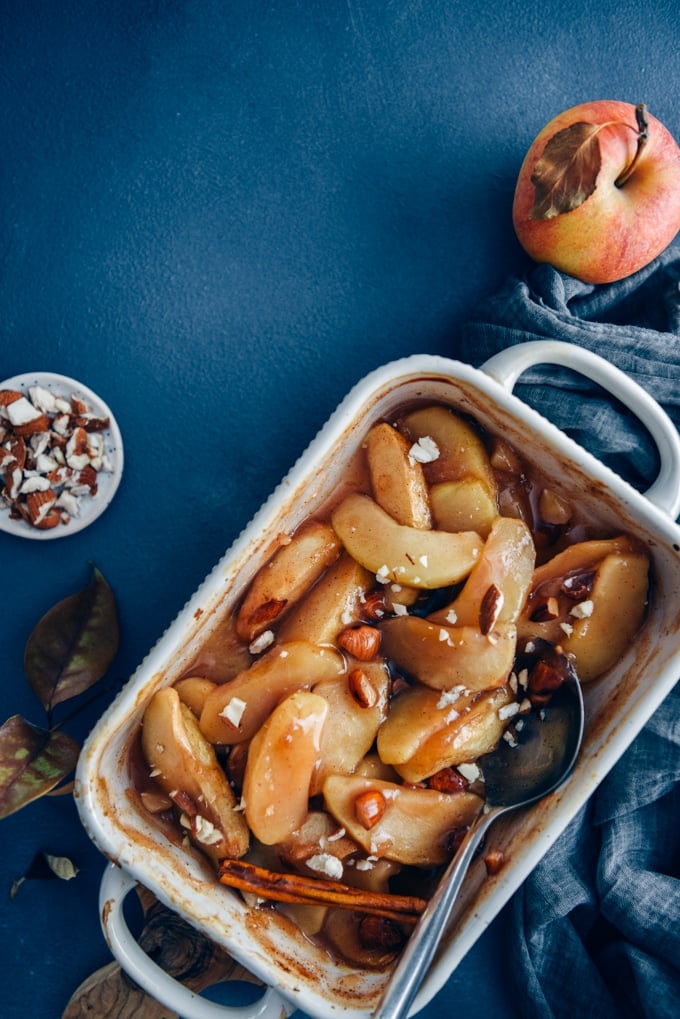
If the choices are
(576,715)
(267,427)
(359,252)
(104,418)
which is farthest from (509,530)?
(104,418)

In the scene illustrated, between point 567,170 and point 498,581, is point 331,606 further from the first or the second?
point 567,170

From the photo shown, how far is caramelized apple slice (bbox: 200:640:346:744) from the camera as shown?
3.93 feet

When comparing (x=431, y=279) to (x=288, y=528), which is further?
(x=431, y=279)

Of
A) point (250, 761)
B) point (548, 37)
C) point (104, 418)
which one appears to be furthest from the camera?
point (548, 37)

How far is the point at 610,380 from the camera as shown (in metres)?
1.23

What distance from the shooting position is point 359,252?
1439 millimetres

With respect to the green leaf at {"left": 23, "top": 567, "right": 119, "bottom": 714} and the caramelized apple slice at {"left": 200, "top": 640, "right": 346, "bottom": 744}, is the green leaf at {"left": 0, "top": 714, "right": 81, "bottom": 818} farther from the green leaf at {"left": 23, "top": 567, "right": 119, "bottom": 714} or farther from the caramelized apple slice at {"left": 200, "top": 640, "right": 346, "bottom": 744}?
the caramelized apple slice at {"left": 200, "top": 640, "right": 346, "bottom": 744}

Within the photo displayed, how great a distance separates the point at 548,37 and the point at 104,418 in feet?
3.32

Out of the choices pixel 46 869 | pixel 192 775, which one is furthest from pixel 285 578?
pixel 46 869

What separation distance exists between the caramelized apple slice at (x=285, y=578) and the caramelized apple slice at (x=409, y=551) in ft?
0.13

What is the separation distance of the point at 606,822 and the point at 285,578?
681 mm

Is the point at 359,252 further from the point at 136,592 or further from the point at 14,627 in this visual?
the point at 14,627

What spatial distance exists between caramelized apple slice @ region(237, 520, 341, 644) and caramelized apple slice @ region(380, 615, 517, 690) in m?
0.14

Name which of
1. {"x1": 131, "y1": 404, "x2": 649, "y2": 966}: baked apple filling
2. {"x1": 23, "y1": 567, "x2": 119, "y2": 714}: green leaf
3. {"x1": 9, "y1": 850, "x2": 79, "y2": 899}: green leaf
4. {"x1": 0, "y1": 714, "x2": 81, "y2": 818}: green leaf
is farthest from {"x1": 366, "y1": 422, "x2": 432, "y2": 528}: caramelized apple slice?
{"x1": 9, "y1": 850, "x2": 79, "y2": 899}: green leaf
